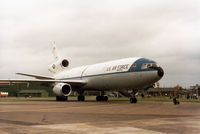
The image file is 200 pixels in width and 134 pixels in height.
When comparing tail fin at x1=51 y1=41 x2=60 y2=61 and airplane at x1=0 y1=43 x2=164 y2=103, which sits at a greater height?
tail fin at x1=51 y1=41 x2=60 y2=61

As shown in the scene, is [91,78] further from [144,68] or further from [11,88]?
[11,88]

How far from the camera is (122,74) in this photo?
26391 mm

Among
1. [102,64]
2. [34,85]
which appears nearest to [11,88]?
[34,85]

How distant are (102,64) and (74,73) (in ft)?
22.1

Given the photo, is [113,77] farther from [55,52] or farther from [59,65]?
[55,52]

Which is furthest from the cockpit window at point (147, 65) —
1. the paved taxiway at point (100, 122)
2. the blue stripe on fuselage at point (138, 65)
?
the paved taxiway at point (100, 122)

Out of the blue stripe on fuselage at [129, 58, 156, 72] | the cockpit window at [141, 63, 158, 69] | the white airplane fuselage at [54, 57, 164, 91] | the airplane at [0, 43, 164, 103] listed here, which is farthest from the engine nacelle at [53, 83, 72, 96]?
the cockpit window at [141, 63, 158, 69]

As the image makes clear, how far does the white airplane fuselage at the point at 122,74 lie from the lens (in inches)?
937

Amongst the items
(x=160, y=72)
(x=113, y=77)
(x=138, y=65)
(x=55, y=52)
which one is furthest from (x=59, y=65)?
(x=160, y=72)

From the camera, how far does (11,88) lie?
3713 inches

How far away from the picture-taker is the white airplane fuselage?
23797mm

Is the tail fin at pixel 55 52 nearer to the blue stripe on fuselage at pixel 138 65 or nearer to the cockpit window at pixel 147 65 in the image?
the blue stripe on fuselage at pixel 138 65

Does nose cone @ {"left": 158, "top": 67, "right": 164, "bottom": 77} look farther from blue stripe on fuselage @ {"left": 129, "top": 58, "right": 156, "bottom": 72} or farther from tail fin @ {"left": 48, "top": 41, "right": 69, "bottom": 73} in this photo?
tail fin @ {"left": 48, "top": 41, "right": 69, "bottom": 73}

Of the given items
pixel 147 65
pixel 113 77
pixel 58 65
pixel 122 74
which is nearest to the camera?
pixel 147 65
